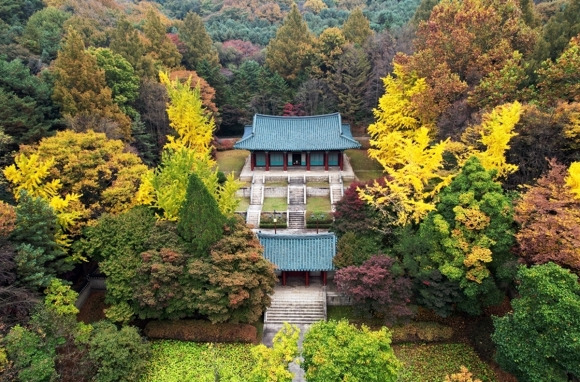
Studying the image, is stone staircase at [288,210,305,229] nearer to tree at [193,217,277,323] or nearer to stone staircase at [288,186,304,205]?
stone staircase at [288,186,304,205]

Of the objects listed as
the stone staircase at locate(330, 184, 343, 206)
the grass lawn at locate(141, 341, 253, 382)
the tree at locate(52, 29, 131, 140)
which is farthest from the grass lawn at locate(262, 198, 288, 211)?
the grass lawn at locate(141, 341, 253, 382)

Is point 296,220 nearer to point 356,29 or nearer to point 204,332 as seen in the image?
point 204,332


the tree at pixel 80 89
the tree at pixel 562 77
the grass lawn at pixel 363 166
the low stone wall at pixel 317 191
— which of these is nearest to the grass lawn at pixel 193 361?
the low stone wall at pixel 317 191

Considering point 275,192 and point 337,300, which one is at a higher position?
point 275,192

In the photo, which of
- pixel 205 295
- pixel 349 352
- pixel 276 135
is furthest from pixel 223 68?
pixel 349 352

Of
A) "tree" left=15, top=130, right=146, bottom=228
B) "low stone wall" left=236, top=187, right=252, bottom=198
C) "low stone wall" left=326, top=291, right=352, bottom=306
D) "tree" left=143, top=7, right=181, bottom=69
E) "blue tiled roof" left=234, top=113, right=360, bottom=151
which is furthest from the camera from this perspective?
"tree" left=143, top=7, right=181, bottom=69

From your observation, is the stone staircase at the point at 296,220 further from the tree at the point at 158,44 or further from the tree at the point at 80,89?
the tree at the point at 158,44

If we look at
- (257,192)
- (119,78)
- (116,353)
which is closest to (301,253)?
(257,192)
